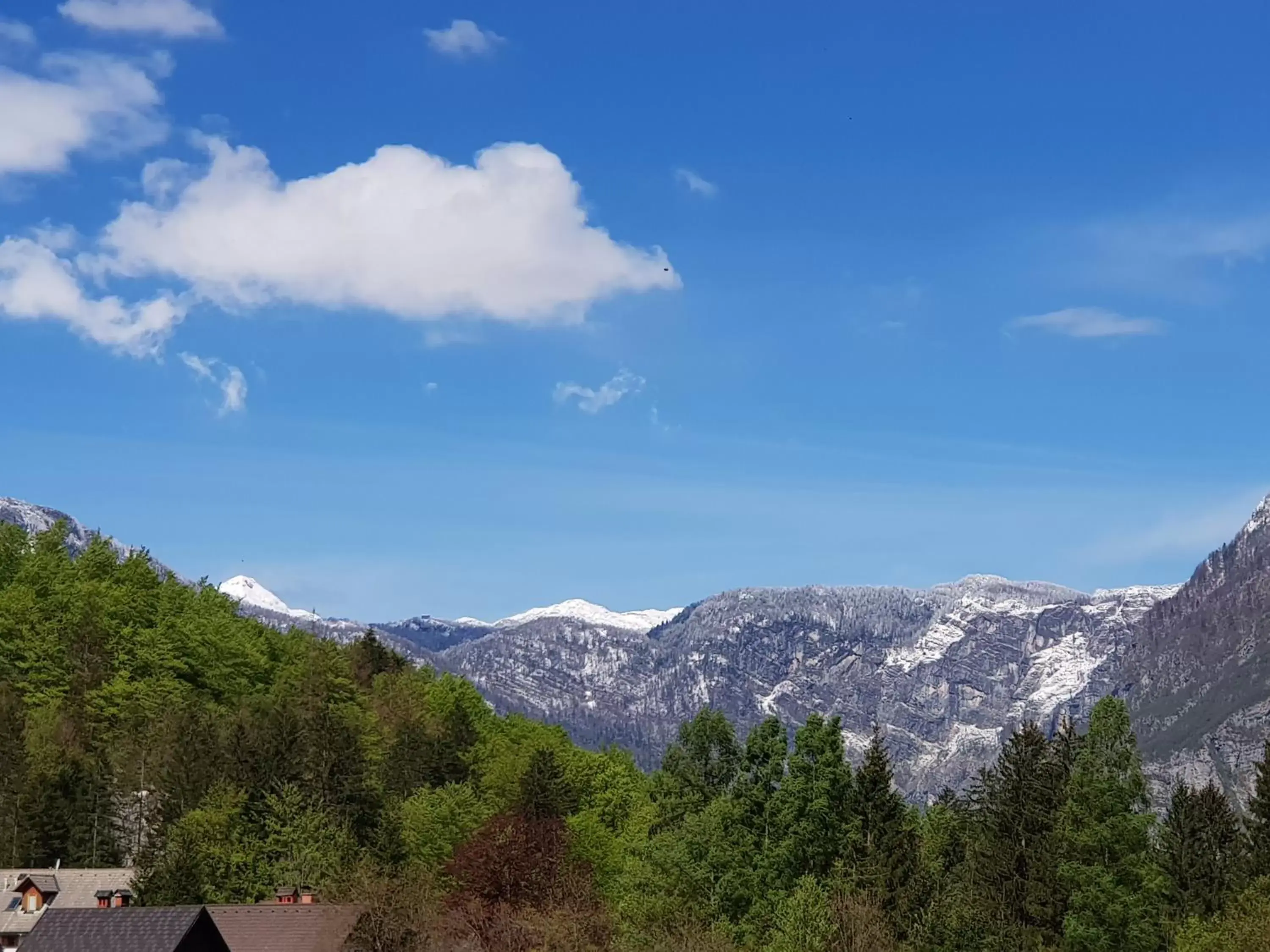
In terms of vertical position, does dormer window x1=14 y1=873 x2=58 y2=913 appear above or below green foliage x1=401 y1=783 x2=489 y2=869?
below

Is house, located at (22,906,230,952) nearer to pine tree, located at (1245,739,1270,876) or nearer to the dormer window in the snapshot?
the dormer window

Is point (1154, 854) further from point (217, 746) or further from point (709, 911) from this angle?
point (217, 746)

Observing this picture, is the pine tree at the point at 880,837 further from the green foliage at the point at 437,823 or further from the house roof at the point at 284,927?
the green foliage at the point at 437,823

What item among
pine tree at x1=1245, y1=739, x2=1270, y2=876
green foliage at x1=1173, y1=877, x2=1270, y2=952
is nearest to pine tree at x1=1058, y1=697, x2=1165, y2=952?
green foliage at x1=1173, y1=877, x2=1270, y2=952

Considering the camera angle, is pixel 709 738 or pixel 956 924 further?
pixel 709 738

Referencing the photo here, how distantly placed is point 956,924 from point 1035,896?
34.8ft

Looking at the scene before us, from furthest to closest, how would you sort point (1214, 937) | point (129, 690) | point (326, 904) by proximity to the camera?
point (129, 690)
point (326, 904)
point (1214, 937)

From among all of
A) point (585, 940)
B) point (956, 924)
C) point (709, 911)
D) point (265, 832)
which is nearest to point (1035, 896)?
point (956, 924)

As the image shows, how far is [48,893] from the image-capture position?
10019cm

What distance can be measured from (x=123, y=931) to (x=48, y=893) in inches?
924

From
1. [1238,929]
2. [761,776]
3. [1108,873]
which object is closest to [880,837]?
[761,776]

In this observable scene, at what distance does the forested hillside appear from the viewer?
305ft

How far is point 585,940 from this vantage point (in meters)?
91.5

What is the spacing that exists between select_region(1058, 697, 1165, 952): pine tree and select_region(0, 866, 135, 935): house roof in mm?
59261
